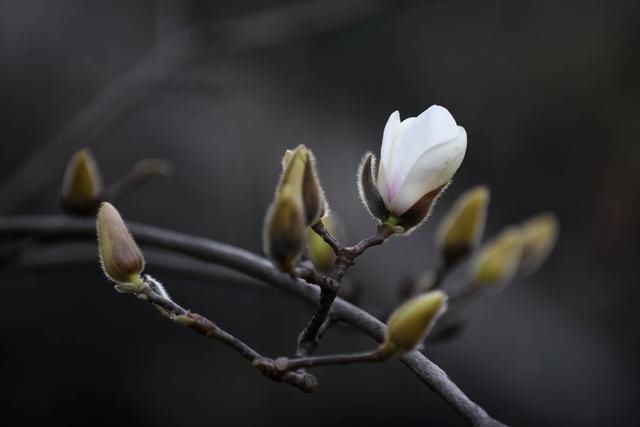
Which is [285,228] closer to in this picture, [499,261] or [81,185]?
[81,185]

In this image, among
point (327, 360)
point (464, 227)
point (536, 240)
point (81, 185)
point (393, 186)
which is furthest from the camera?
point (536, 240)

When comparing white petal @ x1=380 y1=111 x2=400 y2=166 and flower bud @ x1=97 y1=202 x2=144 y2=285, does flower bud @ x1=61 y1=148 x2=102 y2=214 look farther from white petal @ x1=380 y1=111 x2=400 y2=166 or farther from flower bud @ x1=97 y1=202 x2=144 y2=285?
white petal @ x1=380 y1=111 x2=400 y2=166

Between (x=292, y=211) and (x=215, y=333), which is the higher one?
(x=292, y=211)

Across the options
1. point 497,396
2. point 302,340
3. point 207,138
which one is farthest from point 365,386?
point 302,340

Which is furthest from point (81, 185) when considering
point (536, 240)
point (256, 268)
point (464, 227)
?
point (536, 240)

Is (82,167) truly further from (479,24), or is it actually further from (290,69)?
(479,24)

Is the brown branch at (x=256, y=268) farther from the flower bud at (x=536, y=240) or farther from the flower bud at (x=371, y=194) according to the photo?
the flower bud at (x=536, y=240)
